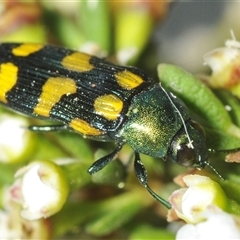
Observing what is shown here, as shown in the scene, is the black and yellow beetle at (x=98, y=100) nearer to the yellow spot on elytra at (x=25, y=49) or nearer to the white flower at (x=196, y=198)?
the yellow spot on elytra at (x=25, y=49)

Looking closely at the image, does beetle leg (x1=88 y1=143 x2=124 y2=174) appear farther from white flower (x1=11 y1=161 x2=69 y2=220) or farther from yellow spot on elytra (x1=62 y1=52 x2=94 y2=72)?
yellow spot on elytra (x1=62 y1=52 x2=94 y2=72)

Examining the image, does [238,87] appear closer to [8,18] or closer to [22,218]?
[22,218]

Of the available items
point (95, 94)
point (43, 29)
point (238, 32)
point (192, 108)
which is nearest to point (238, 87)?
point (192, 108)

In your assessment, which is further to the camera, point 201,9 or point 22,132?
point 201,9

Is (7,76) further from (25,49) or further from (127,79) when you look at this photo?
(127,79)

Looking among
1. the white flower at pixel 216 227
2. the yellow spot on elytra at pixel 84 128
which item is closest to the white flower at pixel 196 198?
the white flower at pixel 216 227

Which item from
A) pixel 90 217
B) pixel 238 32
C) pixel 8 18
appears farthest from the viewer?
pixel 238 32

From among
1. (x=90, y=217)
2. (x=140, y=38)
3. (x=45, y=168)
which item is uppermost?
(x=140, y=38)

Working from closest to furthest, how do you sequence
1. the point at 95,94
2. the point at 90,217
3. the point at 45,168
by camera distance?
1. the point at 45,168
2. the point at 90,217
3. the point at 95,94

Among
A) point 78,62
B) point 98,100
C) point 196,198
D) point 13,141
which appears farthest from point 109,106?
point 196,198
